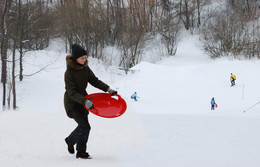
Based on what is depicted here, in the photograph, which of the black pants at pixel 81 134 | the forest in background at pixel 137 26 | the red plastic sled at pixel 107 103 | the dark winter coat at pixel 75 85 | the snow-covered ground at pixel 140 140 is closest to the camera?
the dark winter coat at pixel 75 85

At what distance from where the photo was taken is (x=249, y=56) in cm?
2478

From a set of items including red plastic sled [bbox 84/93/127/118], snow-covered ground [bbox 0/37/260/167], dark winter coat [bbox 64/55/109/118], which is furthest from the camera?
red plastic sled [bbox 84/93/127/118]

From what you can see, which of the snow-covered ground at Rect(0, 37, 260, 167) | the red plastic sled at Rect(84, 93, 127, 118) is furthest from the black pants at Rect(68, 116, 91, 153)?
the red plastic sled at Rect(84, 93, 127, 118)

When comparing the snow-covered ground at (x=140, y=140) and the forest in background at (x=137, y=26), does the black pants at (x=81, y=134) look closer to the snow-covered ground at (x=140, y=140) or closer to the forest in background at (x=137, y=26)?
the snow-covered ground at (x=140, y=140)

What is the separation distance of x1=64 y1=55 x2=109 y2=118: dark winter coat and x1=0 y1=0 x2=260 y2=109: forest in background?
23.2 metres

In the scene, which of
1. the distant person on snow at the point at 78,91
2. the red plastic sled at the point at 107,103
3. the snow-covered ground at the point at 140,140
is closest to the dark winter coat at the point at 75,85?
the distant person on snow at the point at 78,91

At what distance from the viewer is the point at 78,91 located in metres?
3.65

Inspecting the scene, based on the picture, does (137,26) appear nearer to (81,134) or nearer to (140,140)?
(140,140)

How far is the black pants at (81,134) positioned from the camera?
3.70 metres

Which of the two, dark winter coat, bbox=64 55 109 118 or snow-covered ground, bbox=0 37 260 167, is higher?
dark winter coat, bbox=64 55 109 118

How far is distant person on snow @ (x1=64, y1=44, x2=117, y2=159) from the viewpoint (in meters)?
3.44

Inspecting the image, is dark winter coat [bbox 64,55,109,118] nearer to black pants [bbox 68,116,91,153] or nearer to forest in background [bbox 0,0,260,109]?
black pants [bbox 68,116,91,153]

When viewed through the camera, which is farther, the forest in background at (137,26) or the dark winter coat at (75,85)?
the forest in background at (137,26)

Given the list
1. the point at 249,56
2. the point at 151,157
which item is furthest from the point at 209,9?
the point at 151,157
